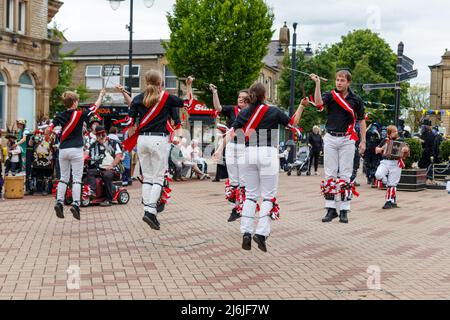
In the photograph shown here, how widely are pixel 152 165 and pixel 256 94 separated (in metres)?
1.99

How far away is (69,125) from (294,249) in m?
4.04

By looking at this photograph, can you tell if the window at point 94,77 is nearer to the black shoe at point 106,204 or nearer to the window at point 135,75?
the window at point 135,75

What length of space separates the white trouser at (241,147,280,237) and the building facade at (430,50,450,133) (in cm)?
9804

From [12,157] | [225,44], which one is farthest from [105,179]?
[225,44]

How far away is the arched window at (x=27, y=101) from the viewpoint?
30.7 m

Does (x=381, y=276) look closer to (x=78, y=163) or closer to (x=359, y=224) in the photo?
(x=359, y=224)

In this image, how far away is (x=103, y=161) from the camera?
45.3 ft

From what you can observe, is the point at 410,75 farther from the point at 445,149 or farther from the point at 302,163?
the point at 302,163

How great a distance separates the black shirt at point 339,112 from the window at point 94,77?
139 feet

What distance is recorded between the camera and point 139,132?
8750mm

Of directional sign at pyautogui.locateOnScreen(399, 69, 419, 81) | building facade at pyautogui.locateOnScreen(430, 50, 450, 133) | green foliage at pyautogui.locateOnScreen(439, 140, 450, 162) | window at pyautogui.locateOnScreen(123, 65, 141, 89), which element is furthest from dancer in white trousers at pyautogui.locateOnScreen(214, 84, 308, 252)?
building facade at pyautogui.locateOnScreen(430, 50, 450, 133)

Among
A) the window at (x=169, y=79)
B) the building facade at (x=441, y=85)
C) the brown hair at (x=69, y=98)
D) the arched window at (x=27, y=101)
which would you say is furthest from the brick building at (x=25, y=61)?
the building facade at (x=441, y=85)
